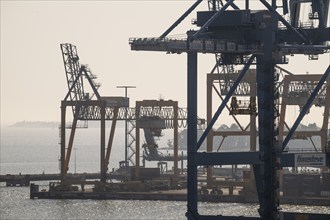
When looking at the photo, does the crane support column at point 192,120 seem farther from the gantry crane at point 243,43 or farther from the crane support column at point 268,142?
the crane support column at point 268,142

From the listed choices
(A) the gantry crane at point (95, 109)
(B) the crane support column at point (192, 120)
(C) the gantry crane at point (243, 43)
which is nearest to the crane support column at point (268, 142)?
(C) the gantry crane at point (243, 43)

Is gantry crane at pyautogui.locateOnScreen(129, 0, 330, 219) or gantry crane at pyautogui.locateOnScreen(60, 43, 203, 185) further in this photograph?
gantry crane at pyautogui.locateOnScreen(60, 43, 203, 185)

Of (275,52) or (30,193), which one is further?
(30,193)

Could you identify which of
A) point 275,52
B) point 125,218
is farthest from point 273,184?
point 125,218

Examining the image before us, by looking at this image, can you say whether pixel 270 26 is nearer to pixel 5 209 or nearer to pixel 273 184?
pixel 273 184

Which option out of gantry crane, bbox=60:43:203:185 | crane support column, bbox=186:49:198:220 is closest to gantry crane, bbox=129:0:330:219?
crane support column, bbox=186:49:198:220

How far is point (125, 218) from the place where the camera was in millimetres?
107812

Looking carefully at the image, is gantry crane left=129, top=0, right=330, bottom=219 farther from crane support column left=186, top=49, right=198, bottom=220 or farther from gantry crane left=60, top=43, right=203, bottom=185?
gantry crane left=60, top=43, right=203, bottom=185

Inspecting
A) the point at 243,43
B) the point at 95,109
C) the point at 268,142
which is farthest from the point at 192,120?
the point at 95,109

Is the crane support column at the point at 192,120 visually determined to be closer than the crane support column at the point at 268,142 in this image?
No

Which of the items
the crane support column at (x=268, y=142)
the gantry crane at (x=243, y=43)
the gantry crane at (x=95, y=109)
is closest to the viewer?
the crane support column at (x=268, y=142)

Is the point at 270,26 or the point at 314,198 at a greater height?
the point at 270,26

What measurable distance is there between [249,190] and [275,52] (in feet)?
168

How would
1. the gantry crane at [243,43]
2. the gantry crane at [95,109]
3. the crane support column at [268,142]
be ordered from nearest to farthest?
the crane support column at [268,142]
the gantry crane at [243,43]
the gantry crane at [95,109]
